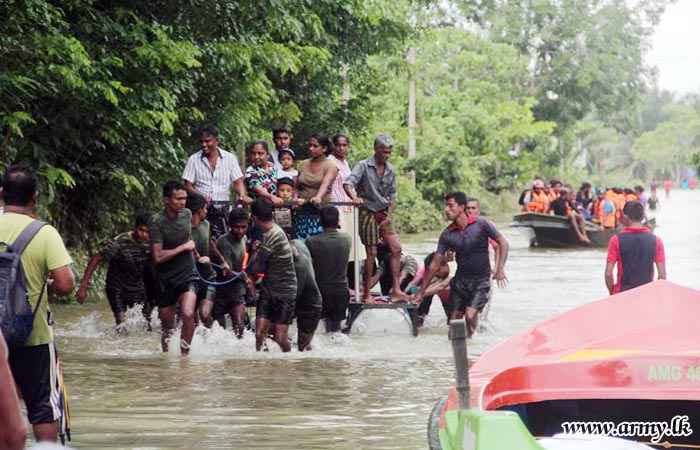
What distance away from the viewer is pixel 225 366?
12422mm

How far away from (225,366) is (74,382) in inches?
60.6

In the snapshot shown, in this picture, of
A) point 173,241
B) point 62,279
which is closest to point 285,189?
point 173,241

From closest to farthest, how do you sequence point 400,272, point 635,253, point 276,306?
point 635,253 → point 276,306 → point 400,272

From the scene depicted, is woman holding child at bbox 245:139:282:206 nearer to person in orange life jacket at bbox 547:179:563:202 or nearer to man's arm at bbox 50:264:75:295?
man's arm at bbox 50:264:75:295

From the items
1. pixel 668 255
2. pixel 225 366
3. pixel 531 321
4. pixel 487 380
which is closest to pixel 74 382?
pixel 225 366

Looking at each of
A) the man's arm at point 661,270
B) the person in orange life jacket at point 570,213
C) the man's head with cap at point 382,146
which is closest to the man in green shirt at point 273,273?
the man's head with cap at point 382,146

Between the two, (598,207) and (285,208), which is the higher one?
(285,208)

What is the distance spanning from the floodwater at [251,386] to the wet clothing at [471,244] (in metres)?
0.81

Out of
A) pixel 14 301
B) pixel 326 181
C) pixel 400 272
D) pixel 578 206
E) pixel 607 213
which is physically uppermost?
pixel 326 181

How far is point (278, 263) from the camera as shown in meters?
12.3

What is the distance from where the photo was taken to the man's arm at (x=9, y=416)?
5.38 m

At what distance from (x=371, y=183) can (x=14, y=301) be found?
8194 mm

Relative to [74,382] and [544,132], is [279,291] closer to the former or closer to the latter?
[74,382]

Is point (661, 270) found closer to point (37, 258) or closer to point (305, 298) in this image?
point (305, 298)
